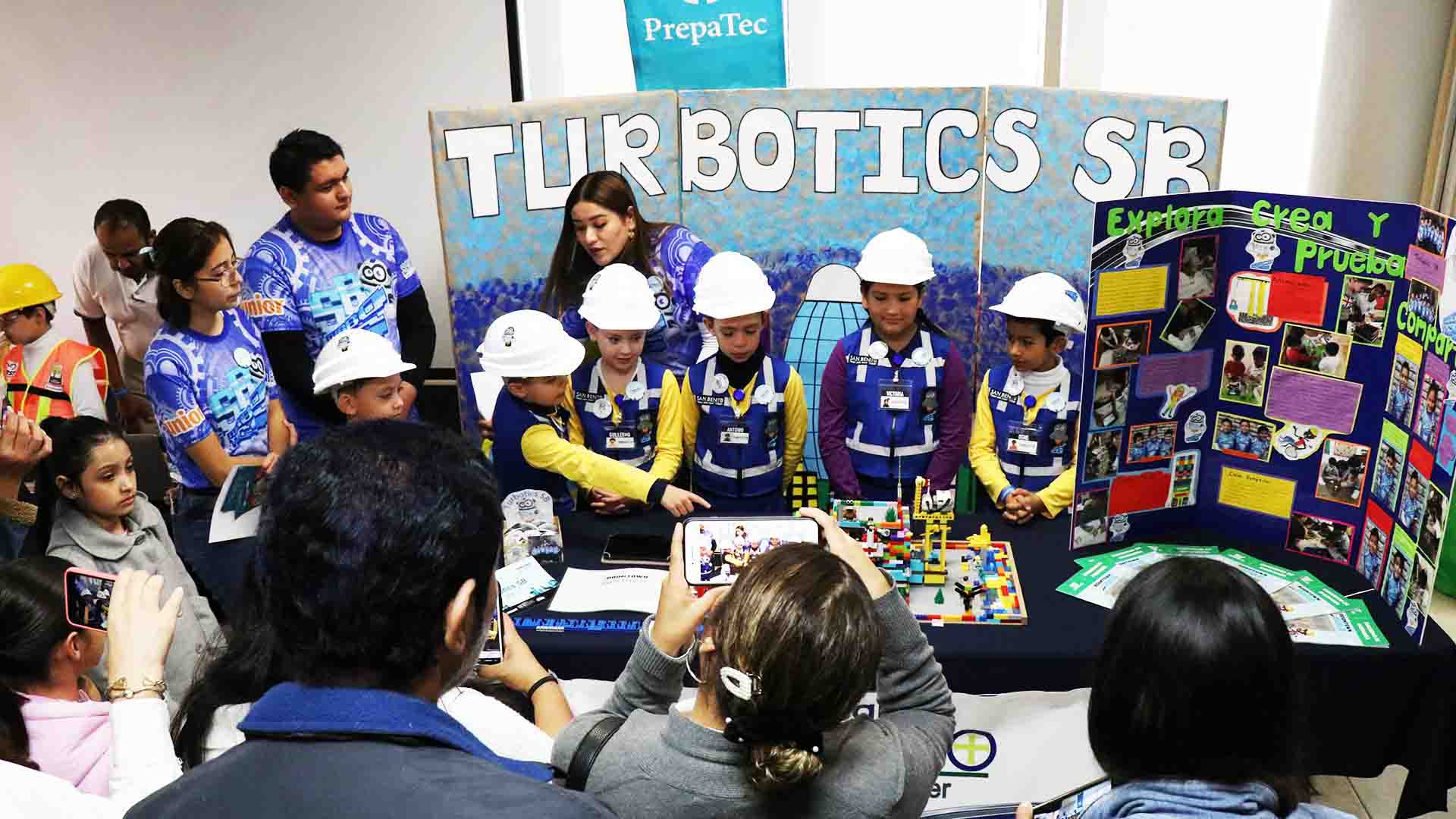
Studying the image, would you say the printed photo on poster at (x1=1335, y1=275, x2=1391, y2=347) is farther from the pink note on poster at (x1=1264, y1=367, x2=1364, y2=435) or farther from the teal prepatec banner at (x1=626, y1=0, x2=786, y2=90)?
the teal prepatec banner at (x1=626, y1=0, x2=786, y2=90)

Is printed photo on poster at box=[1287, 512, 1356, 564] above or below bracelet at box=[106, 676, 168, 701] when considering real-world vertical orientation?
below

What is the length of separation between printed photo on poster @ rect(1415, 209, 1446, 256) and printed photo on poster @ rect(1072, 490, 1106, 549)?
1.00 meters

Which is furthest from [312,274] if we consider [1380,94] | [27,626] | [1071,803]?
[1380,94]

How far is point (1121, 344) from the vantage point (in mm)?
3037

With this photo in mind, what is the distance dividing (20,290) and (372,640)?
389 centimetres

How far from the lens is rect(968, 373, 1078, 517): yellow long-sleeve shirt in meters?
3.35

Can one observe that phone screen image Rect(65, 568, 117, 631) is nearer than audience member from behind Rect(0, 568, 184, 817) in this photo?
No

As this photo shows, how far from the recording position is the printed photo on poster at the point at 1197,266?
3.03 meters

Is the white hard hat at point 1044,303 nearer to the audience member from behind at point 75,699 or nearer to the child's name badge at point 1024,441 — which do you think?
the child's name badge at point 1024,441

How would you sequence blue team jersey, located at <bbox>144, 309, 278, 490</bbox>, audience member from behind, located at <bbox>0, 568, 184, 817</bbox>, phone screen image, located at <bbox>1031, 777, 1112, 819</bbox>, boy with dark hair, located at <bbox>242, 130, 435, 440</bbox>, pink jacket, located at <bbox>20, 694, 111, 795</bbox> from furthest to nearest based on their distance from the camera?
boy with dark hair, located at <bbox>242, 130, 435, 440</bbox>, blue team jersey, located at <bbox>144, 309, 278, 490</bbox>, pink jacket, located at <bbox>20, 694, 111, 795</bbox>, phone screen image, located at <bbox>1031, 777, 1112, 819</bbox>, audience member from behind, located at <bbox>0, 568, 184, 817</bbox>

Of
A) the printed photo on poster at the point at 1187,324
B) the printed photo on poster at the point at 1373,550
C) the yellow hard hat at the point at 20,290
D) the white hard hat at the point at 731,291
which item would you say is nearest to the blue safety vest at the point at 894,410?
the white hard hat at the point at 731,291

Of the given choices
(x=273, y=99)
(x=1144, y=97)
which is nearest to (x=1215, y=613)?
(x=1144, y=97)

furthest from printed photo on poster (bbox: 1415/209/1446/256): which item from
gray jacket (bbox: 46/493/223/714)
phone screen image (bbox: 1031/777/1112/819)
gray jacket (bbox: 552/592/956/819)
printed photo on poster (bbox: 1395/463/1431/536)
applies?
gray jacket (bbox: 46/493/223/714)

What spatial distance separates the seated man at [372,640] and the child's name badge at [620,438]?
8.15 feet
